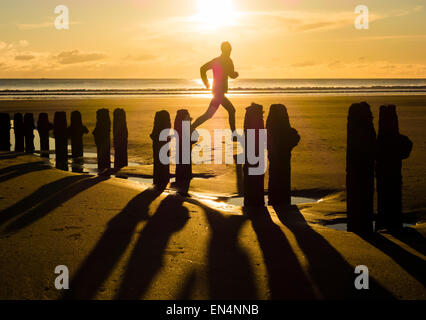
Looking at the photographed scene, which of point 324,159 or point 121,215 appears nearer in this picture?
point 121,215

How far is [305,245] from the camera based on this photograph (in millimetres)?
4844

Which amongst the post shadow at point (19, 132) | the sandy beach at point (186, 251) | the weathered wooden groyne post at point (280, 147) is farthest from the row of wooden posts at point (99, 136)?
the weathered wooden groyne post at point (280, 147)

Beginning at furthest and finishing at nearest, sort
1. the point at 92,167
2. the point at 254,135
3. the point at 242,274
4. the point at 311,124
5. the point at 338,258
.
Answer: the point at 311,124, the point at 92,167, the point at 254,135, the point at 338,258, the point at 242,274

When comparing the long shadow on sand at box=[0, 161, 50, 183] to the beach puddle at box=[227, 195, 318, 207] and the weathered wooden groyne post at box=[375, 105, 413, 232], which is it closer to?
the beach puddle at box=[227, 195, 318, 207]

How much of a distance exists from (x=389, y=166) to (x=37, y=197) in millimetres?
4329

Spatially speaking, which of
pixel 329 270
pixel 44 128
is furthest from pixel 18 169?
pixel 329 270

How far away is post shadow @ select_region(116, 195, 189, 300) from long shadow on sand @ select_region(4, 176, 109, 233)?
123 centimetres

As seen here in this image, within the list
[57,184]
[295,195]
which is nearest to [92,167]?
[57,184]

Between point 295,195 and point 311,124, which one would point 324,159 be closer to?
point 295,195

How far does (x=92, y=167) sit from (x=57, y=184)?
3436 mm

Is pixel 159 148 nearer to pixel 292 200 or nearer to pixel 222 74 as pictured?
pixel 292 200

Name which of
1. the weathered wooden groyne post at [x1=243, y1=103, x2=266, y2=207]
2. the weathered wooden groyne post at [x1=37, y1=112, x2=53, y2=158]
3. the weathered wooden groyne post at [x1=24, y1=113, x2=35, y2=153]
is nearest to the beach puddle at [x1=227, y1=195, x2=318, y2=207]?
the weathered wooden groyne post at [x1=243, y1=103, x2=266, y2=207]

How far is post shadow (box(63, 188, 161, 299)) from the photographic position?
3762 mm

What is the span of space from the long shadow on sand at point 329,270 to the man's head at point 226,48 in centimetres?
610
